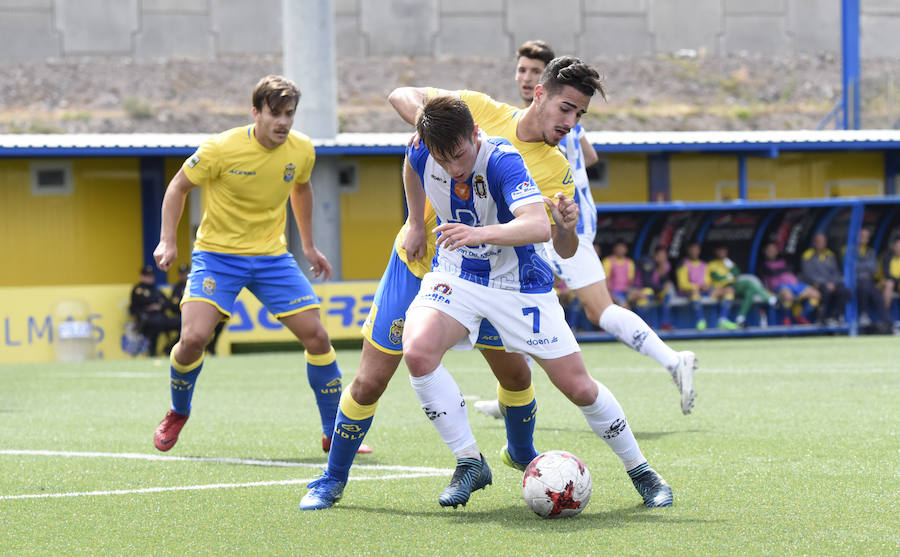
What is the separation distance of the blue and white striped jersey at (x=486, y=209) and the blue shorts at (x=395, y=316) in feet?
0.73

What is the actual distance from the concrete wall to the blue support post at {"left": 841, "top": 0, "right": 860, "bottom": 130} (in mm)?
35282

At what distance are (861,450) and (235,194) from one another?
348 cm

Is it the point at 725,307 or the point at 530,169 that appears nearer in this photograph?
the point at 530,169

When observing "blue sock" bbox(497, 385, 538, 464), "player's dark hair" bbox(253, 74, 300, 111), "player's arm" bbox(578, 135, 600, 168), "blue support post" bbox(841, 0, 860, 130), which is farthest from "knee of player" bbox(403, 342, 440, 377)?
"blue support post" bbox(841, 0, 860, 130)

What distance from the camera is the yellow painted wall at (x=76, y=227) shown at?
19047 mm

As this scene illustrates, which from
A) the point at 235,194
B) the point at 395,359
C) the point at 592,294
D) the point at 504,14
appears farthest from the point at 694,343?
the point at 504,14

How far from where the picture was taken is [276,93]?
593 cm

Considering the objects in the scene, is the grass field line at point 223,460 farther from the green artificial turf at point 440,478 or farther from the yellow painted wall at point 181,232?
the yellow painted wall at point 181,232

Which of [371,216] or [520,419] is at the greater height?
[520,419]

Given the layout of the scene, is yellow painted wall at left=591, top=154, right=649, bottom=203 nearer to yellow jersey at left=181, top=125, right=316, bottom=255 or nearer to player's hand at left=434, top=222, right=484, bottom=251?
yellow jersey at left=181, top=125, right=316, bottom=255

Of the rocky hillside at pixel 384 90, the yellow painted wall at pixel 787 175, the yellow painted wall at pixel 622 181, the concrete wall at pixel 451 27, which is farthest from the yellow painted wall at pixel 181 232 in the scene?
the concrete wall at pixel 451 27

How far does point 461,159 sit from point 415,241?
0.58 meters

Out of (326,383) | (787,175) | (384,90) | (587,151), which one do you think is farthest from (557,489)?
(384,90)

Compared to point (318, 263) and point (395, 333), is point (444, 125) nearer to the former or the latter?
point (395, 333)
